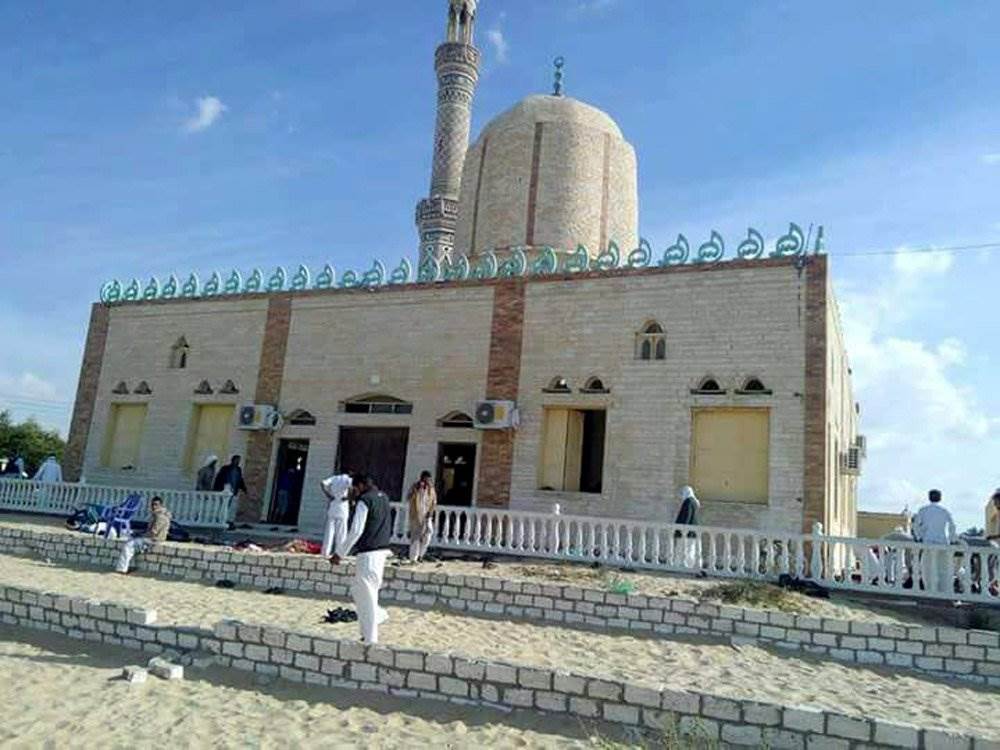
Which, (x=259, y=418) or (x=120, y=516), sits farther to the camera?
(x=259, y=418)

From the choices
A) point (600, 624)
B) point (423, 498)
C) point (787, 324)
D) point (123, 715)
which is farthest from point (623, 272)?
point (123, 715)

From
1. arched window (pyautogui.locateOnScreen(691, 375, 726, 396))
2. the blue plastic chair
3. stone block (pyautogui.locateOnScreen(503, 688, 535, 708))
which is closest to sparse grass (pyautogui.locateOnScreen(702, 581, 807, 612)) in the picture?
arched window (pyautogui.locateOnScreen(691, 375, 726, 396))

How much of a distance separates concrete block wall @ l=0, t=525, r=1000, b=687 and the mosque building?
3.50 m

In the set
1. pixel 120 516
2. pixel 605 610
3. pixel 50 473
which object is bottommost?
pixel 605 610

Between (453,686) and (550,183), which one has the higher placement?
(550,183)

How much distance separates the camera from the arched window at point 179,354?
18.0 meters

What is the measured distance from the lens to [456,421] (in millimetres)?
14820

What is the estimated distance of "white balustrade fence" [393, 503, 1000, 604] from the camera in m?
9.52

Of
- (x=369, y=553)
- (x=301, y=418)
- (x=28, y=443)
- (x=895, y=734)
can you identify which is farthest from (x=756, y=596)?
(x=28, y=443)

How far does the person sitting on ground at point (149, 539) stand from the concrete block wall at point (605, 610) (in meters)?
0.16

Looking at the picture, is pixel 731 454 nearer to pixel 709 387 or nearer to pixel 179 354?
pixel 709 387

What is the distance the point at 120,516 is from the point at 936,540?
43.4ft

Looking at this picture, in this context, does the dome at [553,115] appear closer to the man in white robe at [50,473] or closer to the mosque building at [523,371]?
the mosque building at [523,371]

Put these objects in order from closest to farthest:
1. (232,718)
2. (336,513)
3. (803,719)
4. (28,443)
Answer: (803,719) → (232,718) → (336,513) → (28,443)
